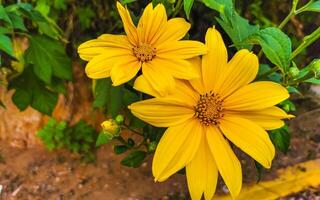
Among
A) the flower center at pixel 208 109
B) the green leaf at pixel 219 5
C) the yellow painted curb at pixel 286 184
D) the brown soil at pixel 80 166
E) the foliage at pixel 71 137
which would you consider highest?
the green leaf at pixel 219 5

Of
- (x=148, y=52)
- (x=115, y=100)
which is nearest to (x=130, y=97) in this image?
(x=115, y=100)

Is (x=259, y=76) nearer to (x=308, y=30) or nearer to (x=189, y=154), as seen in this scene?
(x=189, y=154)

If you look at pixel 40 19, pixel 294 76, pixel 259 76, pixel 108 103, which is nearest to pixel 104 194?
pixel 108 103

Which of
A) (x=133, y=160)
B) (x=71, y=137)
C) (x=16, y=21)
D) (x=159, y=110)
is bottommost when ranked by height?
(x=71, y=137)

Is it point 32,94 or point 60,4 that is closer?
point 32,94

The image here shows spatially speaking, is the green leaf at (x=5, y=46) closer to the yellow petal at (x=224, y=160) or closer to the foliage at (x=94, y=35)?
the foliage at (x=94, y=35)

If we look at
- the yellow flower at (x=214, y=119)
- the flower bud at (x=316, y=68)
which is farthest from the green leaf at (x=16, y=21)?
the flower bud at (x=316, y=68)

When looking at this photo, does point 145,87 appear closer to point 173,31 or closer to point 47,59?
point 173,31
